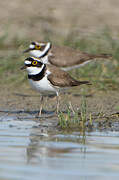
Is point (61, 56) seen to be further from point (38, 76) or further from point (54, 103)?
point (38, 76)

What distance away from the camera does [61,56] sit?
34.7ft

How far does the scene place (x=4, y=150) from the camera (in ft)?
19.6

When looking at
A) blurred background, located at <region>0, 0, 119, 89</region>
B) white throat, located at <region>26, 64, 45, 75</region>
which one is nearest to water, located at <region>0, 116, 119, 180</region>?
white throat, located at <region>26, 64, 45, 75</region>

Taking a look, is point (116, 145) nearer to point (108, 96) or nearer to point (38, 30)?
point (108, 96)

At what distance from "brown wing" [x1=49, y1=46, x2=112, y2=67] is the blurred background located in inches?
14.4

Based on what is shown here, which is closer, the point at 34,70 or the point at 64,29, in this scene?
the point at 34,70

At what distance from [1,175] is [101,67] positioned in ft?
21.0

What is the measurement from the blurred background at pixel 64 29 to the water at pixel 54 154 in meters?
3.67

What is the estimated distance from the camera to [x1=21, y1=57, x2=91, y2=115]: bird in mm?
8320

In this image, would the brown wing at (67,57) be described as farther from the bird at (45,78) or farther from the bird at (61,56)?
the bird at (45,78)

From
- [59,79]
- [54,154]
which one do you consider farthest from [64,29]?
[54,154]

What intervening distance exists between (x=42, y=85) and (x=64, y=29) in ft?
20.8

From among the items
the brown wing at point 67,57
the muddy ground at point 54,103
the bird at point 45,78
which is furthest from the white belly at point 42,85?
the brown wing at point 67,57

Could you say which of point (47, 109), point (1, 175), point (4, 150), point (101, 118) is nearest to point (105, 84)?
point (47, 109)
